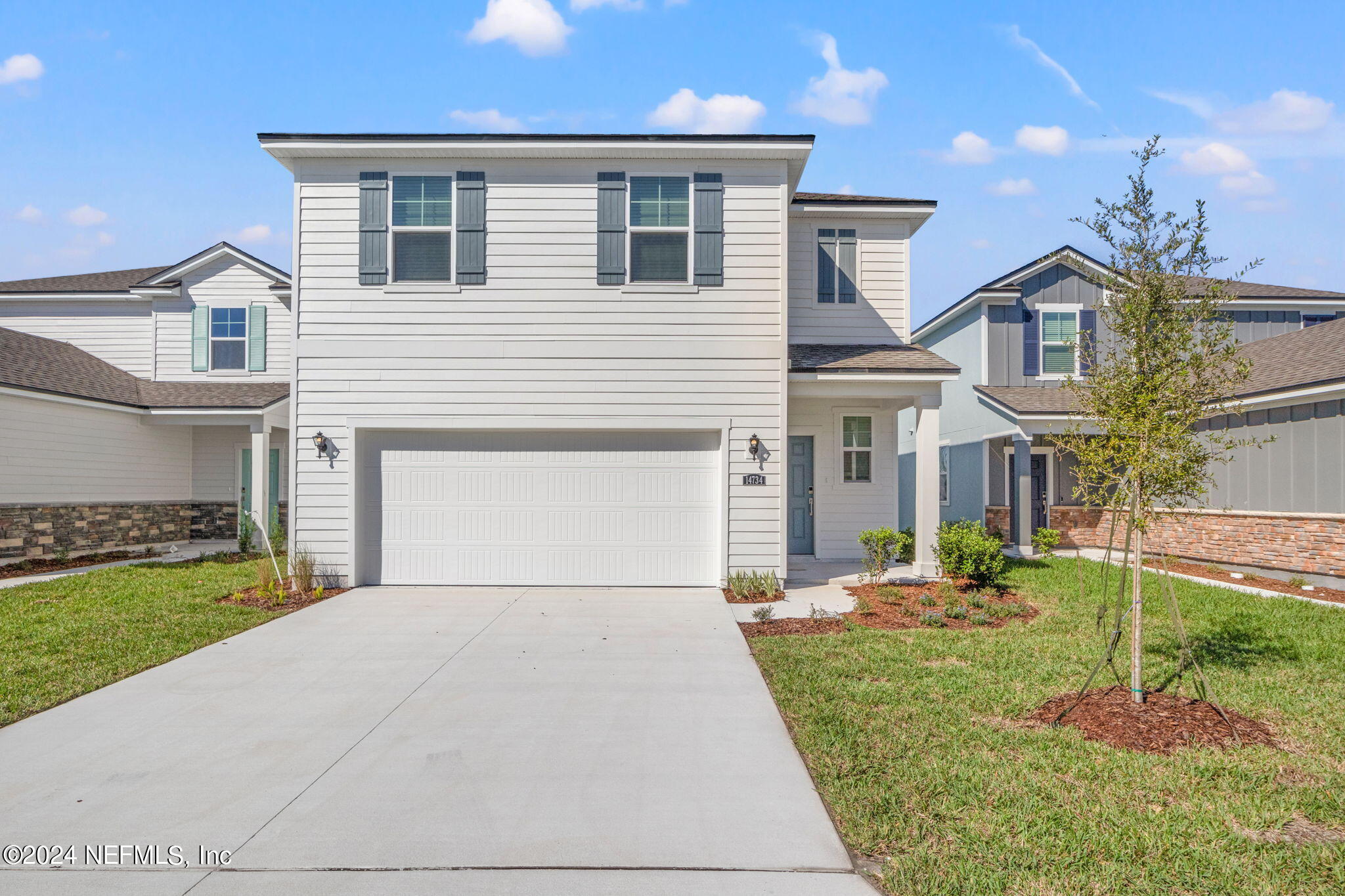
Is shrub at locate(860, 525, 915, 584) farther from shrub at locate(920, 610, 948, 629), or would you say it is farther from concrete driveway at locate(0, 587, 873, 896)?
concrete driveway at locate(0, 587, 873, 896)

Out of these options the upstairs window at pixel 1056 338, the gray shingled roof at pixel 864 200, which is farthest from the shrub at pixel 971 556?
the upstairs window at pixel 1056 338

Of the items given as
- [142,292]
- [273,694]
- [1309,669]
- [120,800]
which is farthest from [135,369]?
[1309,669]

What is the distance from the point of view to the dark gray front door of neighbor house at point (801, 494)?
13.2m

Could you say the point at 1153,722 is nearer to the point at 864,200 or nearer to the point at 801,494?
the point at 801,494

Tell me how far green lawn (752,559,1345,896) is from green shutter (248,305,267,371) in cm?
1383

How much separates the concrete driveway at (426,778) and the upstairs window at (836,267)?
739cm

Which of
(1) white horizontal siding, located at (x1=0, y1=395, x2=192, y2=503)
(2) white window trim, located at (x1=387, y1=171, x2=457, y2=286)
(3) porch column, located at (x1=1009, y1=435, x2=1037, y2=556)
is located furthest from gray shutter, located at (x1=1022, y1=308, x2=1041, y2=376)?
(1) white horizontal siding, located at (x1=0, y1=395, x2=192, y2=503)

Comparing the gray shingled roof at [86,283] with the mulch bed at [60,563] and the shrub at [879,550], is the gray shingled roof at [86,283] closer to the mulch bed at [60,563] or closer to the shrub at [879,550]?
the mulch bed at [60,563]

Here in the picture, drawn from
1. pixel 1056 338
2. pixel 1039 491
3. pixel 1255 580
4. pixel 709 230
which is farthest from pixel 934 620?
pixel 1056 338

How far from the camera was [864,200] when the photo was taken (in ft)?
41.6

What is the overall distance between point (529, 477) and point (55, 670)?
5433mm

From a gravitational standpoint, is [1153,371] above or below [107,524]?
above

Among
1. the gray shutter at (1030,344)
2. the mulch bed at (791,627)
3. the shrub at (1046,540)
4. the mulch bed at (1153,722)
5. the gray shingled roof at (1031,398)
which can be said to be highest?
the gray shutter at (1030,344)

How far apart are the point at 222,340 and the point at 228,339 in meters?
0.14
